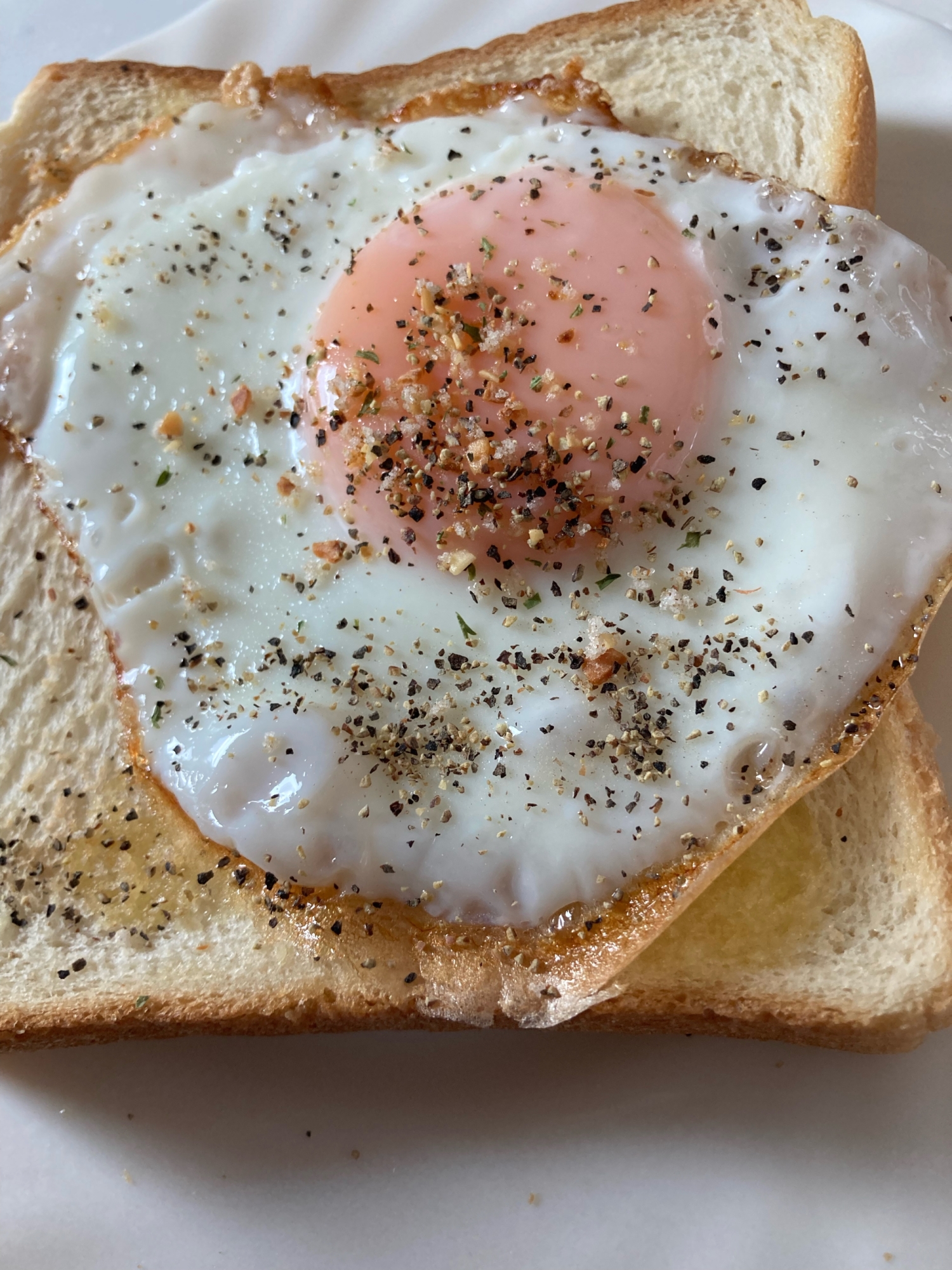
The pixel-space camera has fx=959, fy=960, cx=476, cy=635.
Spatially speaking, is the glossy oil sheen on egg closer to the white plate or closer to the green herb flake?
the green herb flake

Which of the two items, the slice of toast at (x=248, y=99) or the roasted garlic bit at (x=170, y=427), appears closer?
the slice of toast at (x=248, y=99)

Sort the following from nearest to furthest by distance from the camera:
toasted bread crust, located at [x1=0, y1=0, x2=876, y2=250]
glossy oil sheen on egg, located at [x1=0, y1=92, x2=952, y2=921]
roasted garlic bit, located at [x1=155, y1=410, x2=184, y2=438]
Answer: glossy oil sheen on egg, located at [x1=0, y1=92, x2=952, y2=921]
roasted garlic bit, located at [x1=155, y1=410, x2=184, y2=438]
toasted bread crust, located at [x1=0, y1=0, x2=876, y2=250]

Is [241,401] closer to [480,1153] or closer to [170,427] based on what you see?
[170,427]

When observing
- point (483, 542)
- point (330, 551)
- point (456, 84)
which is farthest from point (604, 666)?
point (456, 84)

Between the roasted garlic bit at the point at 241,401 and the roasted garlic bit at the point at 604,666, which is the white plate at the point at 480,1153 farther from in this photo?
the roasted garlic bit at the point at 241,401

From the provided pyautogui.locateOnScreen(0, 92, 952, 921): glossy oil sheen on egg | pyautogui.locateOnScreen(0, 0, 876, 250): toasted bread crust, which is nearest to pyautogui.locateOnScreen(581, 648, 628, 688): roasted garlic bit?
pyautogui.locateOnScreen(0, 92, 952, 921): glossy oil sheen on egg

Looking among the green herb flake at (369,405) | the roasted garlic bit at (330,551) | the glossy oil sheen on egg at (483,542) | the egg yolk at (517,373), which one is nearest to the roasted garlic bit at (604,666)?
the glossy oil sheen on egg at (483,542)

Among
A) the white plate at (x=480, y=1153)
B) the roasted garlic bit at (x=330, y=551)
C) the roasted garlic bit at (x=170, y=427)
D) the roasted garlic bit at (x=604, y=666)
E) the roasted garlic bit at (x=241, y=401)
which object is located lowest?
the white plate at (x=480, y=1153)
